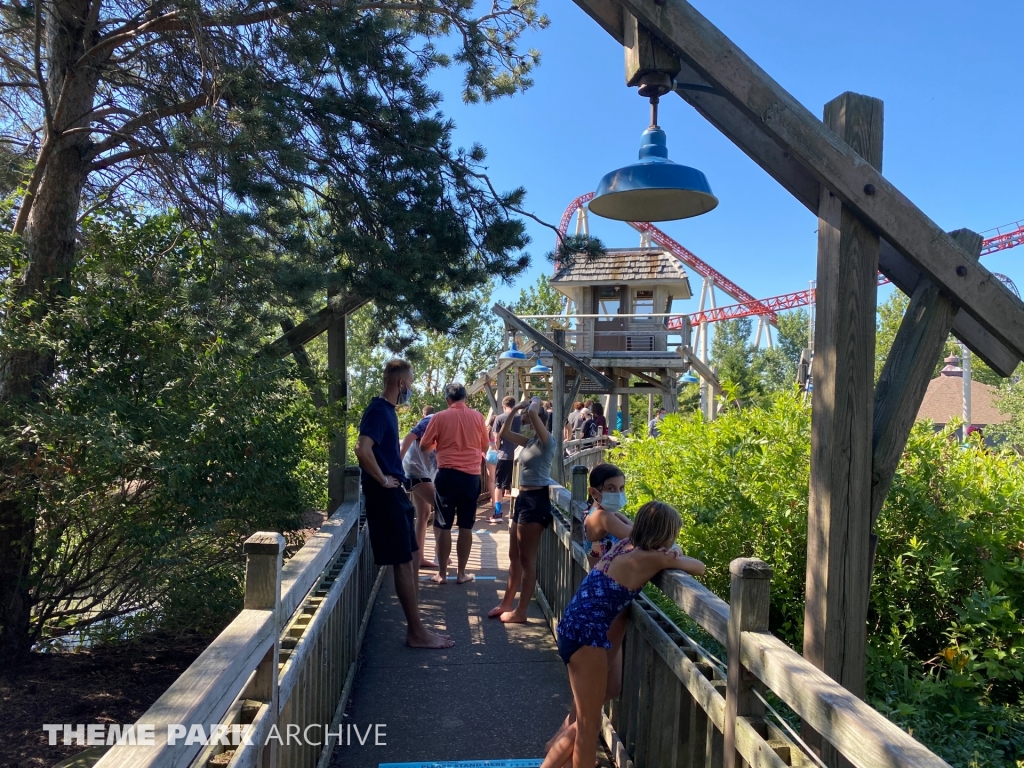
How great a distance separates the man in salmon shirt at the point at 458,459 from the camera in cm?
630

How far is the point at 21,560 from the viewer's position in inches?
185

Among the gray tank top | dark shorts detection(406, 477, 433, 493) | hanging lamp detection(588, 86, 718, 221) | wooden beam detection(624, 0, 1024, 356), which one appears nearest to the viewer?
wooden beam detection(624, 0, 1024, 356)

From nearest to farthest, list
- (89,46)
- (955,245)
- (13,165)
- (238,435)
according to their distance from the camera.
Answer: (955,245)
(238,435)
(89,46)
(13,165)

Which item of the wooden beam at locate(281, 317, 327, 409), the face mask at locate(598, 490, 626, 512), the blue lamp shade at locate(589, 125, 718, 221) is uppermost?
the blue lamp shade at locate(589, 125, 718, 221)

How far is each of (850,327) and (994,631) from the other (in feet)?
6.07

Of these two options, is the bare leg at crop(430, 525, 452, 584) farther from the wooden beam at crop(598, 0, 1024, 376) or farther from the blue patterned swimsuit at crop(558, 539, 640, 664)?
the wooden beam at crop(598, 0, 1024, 376)

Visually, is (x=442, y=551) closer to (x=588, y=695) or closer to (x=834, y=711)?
(x=588, y=695)

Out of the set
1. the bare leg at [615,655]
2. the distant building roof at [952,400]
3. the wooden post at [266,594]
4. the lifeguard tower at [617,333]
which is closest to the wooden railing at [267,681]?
the wooden post at [266,594]

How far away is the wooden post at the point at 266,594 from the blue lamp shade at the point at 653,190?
5.94ft

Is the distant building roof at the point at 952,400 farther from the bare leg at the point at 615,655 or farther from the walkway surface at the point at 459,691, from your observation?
the bare leg at the point at 615,655

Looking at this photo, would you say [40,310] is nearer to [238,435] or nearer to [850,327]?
Answer: [238,435]

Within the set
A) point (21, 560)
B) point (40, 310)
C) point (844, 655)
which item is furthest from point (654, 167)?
point (21, 560)

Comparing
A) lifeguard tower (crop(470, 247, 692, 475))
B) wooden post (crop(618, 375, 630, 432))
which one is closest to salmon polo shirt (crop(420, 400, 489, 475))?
lifeguard tower (crop(470, 247, 692, 475))

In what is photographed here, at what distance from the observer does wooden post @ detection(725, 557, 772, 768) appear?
219 cm
